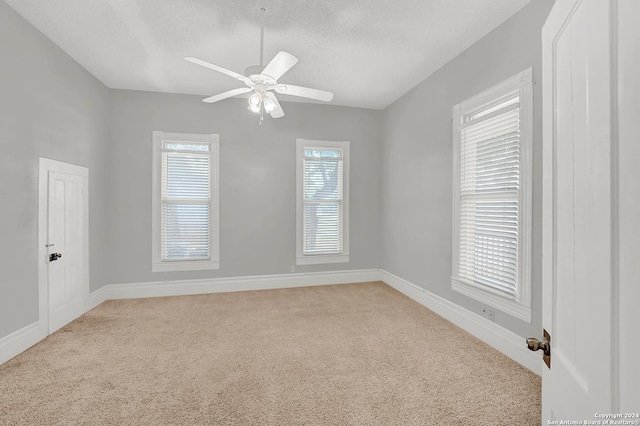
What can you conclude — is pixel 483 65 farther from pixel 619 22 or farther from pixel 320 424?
pixel 320 424

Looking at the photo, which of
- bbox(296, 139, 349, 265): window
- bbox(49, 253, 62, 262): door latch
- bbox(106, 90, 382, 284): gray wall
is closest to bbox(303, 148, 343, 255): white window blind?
bbox(296, 139, 349, 265): window

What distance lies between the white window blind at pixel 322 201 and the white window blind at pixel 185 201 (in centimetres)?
163

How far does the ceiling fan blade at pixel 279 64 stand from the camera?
232 cm

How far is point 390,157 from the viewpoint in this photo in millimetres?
5188

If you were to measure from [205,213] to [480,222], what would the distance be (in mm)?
3910

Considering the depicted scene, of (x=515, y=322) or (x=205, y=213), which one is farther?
(x=205, y=213)

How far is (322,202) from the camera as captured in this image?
17.3 feet

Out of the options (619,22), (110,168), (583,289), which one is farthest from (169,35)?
(583,289)

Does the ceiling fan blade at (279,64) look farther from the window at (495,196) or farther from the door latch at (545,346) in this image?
the door latch at (545,346)

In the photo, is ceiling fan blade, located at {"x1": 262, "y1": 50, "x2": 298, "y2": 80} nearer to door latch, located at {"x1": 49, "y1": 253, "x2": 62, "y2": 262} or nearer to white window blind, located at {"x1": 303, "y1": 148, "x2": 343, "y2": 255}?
white window blind, located at {"x1": 303, "y1": 148, "x2": 343, "y2": 255}

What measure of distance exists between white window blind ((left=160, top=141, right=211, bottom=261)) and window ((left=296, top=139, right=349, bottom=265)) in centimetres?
151

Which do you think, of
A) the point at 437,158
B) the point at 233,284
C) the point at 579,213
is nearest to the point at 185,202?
the point at 233,284

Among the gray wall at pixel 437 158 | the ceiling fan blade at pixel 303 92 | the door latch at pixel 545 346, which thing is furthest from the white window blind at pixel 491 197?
the door latch at pixel 545 346

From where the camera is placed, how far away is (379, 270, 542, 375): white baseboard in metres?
2.57
